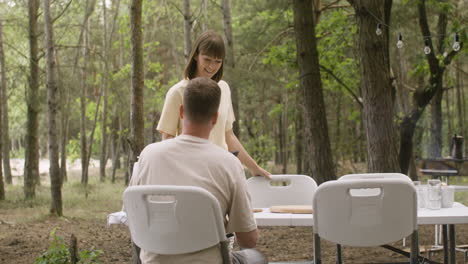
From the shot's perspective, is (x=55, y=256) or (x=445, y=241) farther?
(x=55, y=256)

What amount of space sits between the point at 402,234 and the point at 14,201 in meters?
12.3

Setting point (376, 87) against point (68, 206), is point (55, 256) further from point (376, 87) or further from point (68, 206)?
point (68, 206)

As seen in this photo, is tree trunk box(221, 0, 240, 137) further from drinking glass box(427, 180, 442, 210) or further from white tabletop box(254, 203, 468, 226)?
white tabletop box(254, 203, 468, 226)

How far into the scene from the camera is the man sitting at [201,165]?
94.3 inches

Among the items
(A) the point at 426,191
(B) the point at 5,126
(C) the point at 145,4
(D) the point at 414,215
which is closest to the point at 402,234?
(D) the point at 414,215

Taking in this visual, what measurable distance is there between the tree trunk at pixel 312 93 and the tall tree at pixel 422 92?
15.4 ft

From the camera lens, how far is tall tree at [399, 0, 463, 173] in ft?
45.3

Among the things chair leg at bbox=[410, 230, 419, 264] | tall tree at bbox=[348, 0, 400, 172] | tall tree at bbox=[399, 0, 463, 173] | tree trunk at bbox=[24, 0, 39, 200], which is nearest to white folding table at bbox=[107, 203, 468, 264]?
chair leg at bbox=[410, 230, 419, 264]

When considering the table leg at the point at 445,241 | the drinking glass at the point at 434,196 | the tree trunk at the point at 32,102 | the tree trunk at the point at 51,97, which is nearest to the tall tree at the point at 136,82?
the table leg at the point at 445,241

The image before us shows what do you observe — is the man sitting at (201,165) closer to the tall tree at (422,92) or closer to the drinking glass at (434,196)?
the drinking glass at (434,196)

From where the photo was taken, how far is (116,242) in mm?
8766

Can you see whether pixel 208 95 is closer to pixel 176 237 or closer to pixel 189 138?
pixel 189 138

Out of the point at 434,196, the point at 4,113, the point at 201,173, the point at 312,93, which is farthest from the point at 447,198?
the point at 4,113

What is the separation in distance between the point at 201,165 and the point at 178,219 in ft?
0.78
